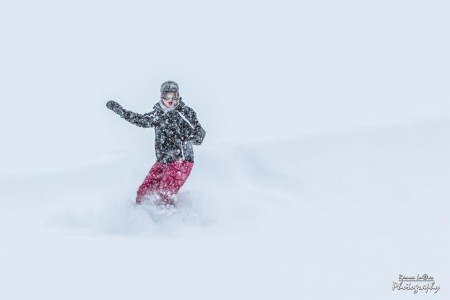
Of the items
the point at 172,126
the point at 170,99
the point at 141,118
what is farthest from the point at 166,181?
the point at 170,99

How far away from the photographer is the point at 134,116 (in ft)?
20.2

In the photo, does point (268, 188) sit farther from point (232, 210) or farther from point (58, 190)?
point (58, 190)

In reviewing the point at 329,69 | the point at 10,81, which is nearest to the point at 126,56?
the point at 10,81

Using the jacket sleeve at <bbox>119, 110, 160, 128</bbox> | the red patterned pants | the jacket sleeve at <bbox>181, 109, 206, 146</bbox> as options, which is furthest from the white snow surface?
the jacket sleeve at <bbox>119, 110, 160, 128</bbox>

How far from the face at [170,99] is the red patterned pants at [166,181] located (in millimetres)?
657

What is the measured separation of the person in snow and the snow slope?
0.27 meters

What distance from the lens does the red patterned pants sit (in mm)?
6277

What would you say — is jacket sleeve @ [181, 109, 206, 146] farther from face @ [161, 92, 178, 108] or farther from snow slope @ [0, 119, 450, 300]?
snow slope @ [0, 119, 450, 300]

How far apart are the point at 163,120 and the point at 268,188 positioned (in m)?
1.68

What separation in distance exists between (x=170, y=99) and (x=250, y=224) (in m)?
1.60

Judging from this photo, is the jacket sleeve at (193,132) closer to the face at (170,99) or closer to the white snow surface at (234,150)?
the face at (170,99)

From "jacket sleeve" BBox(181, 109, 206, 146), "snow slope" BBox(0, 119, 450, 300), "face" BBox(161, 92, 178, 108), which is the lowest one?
"snow slope" BBox(0, 119, 450, 300)

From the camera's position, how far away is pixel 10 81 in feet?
37.2

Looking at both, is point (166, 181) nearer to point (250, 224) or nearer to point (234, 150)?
point (250, 224)
